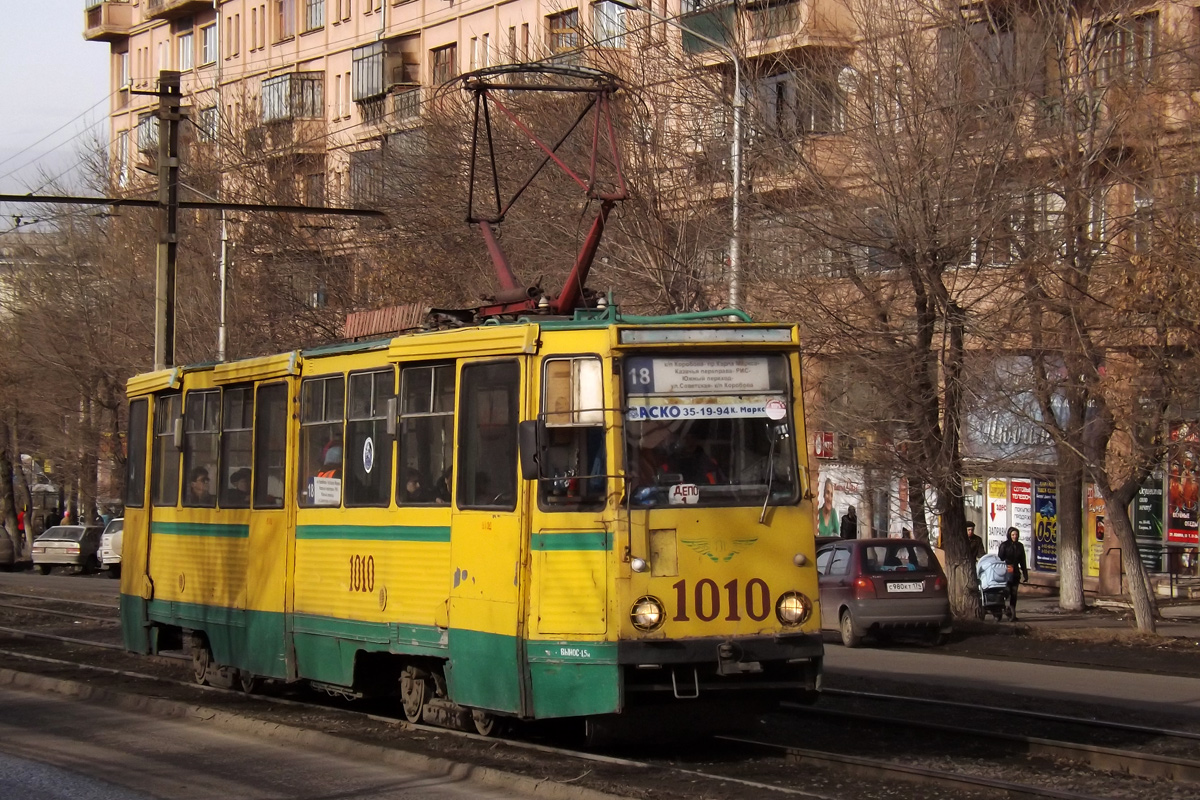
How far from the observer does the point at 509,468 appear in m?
10.3

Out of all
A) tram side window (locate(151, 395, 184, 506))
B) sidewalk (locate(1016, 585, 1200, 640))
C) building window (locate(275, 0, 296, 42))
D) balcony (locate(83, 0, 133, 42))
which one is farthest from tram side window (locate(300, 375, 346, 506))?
balcony (locate(83, 0, 133, 42))

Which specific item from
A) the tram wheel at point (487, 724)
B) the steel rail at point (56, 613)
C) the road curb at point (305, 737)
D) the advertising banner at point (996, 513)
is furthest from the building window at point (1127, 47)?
the steel rail at point (56, 613)

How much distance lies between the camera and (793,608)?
9961mm

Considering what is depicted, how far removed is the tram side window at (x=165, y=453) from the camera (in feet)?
51.4

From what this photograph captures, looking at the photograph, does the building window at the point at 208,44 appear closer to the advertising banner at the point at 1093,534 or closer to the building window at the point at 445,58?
the building window at the point at 445,58

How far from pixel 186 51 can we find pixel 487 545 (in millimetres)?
56396

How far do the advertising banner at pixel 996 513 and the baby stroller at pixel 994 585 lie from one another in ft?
29.4

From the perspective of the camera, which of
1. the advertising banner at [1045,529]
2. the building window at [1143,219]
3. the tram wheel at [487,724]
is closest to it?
the tram wheel at [487,724]

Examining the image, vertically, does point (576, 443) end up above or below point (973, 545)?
above

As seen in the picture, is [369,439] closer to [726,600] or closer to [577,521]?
[577,521]

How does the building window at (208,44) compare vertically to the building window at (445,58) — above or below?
above

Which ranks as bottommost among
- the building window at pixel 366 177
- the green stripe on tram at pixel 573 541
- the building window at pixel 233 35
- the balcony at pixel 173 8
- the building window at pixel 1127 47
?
the green stripe on tram at pixel 573 541

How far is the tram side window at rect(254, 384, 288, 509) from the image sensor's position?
13273 mm

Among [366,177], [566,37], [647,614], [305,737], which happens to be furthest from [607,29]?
[647,614]
